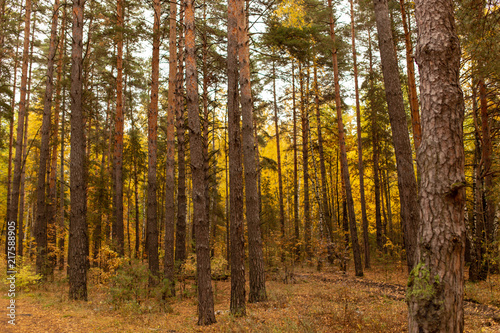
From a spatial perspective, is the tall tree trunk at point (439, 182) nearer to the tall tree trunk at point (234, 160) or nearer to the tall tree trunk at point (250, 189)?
the tall tree trunk at point (234, 160)

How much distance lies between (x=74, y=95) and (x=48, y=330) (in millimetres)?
6266

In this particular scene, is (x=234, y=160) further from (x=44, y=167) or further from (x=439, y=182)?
(x=44, y=167)

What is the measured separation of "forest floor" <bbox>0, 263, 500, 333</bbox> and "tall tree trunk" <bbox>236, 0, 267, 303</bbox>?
24.0 inches

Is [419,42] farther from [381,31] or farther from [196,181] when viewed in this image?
[196,181]

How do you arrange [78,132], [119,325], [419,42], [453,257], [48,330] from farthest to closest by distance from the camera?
[78,132]
[119,325]
[48,330]
[419,42]
[453,257]

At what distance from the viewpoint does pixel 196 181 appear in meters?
6.25

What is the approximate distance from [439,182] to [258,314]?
5067 millimetres

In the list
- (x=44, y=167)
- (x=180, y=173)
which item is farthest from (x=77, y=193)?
(x=44, y=167)

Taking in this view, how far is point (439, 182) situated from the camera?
333cm

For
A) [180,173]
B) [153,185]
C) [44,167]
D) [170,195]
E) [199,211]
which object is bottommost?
[199,211]

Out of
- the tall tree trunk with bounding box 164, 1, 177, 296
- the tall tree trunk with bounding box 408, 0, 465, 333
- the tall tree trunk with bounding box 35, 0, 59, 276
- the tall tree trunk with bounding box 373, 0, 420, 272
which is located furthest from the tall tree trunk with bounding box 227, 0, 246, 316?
the tall tree trunk with bounding box 35, 0, 59, 276

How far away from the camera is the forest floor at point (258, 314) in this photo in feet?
18.6

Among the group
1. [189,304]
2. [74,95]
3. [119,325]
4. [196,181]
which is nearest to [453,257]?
[196,181]

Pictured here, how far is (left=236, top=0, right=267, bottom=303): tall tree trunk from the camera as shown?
8180mm
